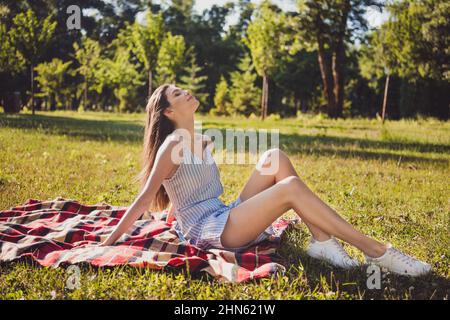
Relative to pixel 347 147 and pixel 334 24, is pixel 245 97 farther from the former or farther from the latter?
pixel 347 147

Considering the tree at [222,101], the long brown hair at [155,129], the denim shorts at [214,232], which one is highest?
the tree at [222,101]

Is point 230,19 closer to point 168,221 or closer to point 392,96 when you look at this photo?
point 392,96

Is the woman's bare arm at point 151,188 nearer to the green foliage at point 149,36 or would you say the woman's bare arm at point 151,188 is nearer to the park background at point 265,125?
the park background at point 265,125

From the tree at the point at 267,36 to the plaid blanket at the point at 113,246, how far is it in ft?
51.6

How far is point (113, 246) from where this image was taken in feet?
10.4

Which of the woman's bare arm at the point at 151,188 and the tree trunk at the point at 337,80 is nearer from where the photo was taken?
the woman's bare arm at the point at 151,188

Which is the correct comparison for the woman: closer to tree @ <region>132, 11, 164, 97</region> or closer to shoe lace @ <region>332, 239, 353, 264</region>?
shoe lace @ <region>332, 239, 353, 264</region>

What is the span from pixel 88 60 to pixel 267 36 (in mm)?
11777

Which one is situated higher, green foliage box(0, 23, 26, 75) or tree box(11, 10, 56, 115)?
tree box(11, 10, 56, 115)

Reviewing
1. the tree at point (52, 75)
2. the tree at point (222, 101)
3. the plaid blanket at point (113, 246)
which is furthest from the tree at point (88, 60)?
the plaid blanket at point (113, 246)

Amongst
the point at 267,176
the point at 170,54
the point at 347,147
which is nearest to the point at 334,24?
the point at 170,54

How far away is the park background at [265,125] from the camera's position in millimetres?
2742

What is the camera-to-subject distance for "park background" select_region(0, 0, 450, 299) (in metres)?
2.74

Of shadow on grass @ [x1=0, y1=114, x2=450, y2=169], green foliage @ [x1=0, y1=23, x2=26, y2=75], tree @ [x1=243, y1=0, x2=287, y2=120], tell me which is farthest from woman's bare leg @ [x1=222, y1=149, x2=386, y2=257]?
tree @ [x1=243, y1=0, x2=287, y2=120]
